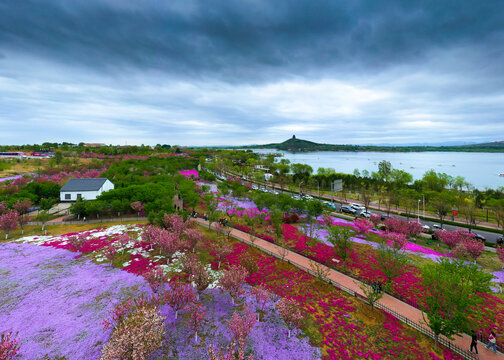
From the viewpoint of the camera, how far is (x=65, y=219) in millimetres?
35531

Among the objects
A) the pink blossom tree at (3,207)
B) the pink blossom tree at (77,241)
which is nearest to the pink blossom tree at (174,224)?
the pink blossom tree at (77,241)

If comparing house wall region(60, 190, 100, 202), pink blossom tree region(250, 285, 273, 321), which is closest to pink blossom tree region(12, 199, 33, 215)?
house wall region(60, 190, 100, 202)

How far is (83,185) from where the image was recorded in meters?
47.7

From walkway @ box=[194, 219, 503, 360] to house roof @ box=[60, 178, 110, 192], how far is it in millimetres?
37540

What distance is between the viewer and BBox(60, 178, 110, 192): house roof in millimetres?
46625

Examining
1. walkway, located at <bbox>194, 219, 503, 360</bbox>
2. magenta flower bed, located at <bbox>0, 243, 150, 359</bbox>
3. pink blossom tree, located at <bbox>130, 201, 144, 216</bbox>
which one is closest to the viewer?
magenta flower bed, located at <bbox>0, 243, 150, 359</bbox>

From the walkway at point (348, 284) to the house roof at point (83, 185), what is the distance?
123 ft

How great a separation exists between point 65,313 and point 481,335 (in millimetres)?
28032

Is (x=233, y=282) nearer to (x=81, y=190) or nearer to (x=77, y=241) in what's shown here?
(x=77, y=241)

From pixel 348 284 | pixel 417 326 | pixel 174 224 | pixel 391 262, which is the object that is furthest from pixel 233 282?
pixel 391 262

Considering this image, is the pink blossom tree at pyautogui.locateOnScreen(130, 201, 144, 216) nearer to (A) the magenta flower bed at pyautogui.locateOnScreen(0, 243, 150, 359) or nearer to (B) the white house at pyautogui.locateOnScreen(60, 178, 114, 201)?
(A) the magenta flower bed at pyautogui.locateOnScreen(0, 243, 150, 359)

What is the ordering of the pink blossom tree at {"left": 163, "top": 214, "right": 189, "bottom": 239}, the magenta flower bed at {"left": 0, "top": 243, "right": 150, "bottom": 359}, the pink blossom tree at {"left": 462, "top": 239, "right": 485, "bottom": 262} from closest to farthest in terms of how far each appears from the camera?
the magenta flower bed at {"left": 0, "top": 243, "right": 150, "bottom": 359}, the pink blossom tree at {"left": 462, "top": 239, "right": 485, "bottom": 262}, the pink blossom tree at {"left": 163, "top": 214, "right": 189, "bottom": 239}

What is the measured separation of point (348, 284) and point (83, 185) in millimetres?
56399

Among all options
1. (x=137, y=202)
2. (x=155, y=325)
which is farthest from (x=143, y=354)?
(x=137, y=202)
